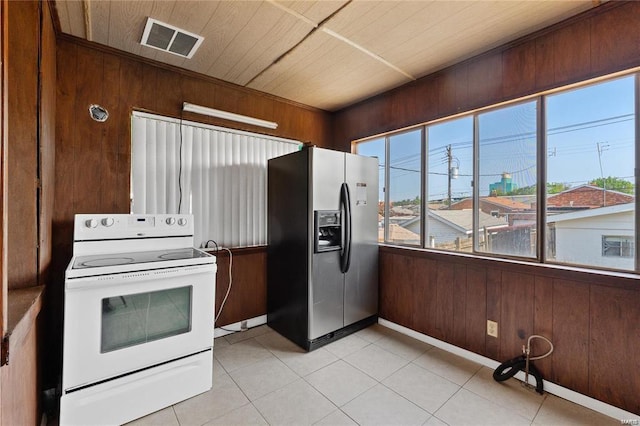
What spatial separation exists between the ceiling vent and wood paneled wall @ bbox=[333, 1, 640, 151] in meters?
1.92

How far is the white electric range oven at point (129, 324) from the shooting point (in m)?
1.58

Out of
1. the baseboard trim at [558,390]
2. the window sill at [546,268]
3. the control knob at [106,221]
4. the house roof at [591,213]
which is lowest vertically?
the baseboard trim at [558,390]

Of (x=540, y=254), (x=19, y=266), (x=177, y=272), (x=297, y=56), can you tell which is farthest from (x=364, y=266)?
(x=19, y=266)

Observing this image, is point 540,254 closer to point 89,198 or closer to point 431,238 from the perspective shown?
point 431,238

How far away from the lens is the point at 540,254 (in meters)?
2.12

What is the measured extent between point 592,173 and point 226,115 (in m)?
2.95

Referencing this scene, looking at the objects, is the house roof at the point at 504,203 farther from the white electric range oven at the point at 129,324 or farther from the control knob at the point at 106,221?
the control knob at the point at 106,221

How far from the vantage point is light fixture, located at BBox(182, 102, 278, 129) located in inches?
103

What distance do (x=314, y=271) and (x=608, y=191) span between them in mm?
2144

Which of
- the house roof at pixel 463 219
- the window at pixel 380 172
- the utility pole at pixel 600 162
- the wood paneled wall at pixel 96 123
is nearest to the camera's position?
the utility pole at pixel 600 162

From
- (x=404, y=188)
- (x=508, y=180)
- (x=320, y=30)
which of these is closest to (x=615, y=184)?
(x=508, y=180)

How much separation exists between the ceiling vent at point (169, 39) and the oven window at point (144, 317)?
1.78 m

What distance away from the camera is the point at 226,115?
2826mm

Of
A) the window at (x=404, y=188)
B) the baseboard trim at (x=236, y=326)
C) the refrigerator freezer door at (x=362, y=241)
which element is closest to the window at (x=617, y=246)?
the window at (x=404, y=188)
